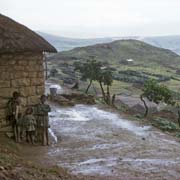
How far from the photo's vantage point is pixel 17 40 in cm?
1316

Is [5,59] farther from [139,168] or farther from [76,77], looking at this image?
[76,77]

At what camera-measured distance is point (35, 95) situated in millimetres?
13766

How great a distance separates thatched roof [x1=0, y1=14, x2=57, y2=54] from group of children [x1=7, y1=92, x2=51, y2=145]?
1.35 m

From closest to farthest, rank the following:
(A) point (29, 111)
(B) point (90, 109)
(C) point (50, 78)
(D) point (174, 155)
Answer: (D) point (174, 155), (A) point (29, 111), (B) point (90, 109), (C) point (50, 78)

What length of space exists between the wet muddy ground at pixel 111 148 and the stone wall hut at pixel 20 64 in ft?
5.81

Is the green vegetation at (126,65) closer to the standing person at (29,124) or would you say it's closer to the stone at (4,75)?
the standing person at (29,124)

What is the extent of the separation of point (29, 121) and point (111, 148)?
8.35ft

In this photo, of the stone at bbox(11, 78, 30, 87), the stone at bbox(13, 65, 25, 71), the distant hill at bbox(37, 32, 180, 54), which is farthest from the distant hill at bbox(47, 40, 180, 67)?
the stone at bbox(13, 65, 25, 71)

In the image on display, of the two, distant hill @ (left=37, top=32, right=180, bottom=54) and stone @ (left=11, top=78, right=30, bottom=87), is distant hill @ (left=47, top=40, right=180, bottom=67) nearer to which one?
distant hill @ (left=37, top=32, right=180, bottom=54)

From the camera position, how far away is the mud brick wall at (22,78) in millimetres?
12922

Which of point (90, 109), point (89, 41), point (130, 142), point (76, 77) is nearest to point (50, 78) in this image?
point (76, 77)

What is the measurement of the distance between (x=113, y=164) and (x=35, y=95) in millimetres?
3916

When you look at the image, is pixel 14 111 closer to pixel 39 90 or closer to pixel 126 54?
pixel 39 90

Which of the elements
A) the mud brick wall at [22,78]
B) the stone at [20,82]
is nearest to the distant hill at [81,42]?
the mud brick wall at [22,78]
